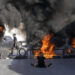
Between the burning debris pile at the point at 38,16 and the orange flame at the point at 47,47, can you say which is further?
the orange flame at the point at 47,47

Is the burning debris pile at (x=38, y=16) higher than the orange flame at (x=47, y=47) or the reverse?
higher

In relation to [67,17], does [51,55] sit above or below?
below

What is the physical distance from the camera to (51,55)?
10.5 m

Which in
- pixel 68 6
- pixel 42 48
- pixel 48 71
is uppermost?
pixel 68 6

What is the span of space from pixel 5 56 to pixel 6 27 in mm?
3954

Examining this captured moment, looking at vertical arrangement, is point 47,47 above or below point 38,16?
below

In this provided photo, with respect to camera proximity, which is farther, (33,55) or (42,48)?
(33,55)

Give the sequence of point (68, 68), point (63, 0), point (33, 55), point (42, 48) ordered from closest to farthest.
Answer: point (63, 0), point (68, 68), point (42, 48), point (33, 55)

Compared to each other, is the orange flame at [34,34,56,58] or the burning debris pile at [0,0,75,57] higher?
the burning debris pile at [0,0,75,57]

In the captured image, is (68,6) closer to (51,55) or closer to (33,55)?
(51,55)

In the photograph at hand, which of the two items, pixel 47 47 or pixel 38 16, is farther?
pixel 47 47

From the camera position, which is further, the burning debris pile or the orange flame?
the orange flame

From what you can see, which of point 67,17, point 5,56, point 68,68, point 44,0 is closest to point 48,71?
point 68,68

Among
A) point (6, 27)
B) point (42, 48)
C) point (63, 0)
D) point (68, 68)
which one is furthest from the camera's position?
point (42, 48)
